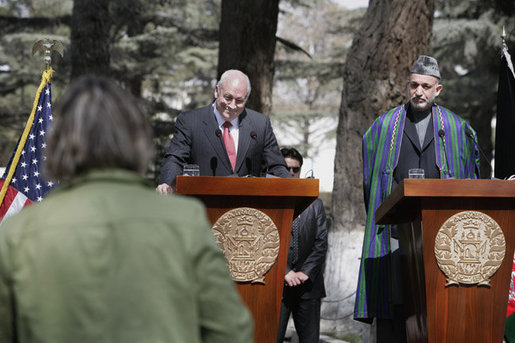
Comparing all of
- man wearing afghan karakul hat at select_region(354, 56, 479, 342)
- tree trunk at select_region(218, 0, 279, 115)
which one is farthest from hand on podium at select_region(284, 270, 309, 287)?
tree trunk at select_region(218, 0, 279, 115)

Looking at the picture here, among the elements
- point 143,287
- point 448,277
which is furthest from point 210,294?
point 448,277

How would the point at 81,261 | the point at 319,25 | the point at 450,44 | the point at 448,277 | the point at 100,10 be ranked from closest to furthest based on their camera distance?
the point at 81,261 < the point at 448,277 < the point at 100,10 < the point at 450,44 < the point at 319,25

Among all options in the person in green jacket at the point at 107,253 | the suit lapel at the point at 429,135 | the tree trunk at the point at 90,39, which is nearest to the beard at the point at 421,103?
the suit lapel at the point at 429,135

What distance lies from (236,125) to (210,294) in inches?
149

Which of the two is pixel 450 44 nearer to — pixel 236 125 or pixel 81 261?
pixel 236 125

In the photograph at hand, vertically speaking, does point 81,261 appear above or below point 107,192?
below

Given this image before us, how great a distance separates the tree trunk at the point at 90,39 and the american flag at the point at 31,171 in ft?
25.6

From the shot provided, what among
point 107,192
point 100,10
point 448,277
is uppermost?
point 100,10

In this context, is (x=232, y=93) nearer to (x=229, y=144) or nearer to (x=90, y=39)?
(x=229, y=144)

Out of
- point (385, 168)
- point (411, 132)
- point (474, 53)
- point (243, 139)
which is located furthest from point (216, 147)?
point (474, 53)

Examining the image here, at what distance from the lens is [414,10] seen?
970cm

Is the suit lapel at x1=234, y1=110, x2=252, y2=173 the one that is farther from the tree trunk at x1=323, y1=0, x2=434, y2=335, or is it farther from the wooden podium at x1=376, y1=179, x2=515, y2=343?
the tree trunk at x1=323, y1=0, x2=434, y2=335

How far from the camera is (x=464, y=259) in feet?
17.0

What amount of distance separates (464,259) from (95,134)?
11.1ft
